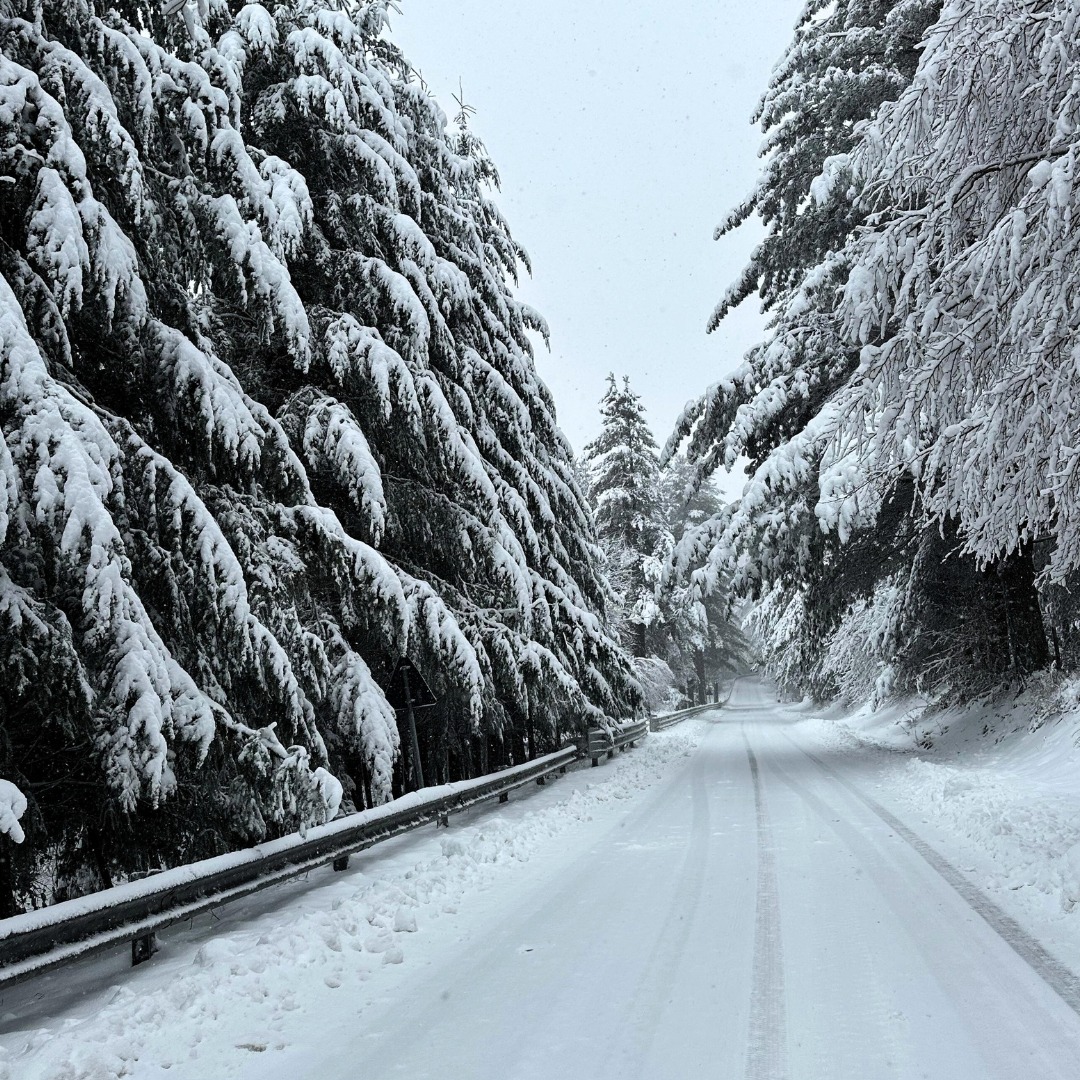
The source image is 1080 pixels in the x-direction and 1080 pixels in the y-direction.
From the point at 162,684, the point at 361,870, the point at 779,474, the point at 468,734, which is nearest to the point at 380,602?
the point at 361,870

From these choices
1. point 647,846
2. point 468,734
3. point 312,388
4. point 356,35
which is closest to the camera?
point 647,846

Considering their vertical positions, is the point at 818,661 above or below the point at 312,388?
below

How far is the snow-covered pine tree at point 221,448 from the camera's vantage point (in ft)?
16.5

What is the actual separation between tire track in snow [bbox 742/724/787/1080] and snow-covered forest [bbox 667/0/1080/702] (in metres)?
3.20

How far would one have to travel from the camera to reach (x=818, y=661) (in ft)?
99.0

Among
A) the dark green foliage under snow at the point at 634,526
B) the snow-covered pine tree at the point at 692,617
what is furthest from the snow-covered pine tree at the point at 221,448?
the dark green foliage under snow at the point at 634,526

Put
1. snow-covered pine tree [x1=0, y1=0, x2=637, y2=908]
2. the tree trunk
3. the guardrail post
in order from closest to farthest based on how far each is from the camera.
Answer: snow-covered pine tree [x1=0, y1=0, x2=637, y2=908] → the guardrail post → the tree trunk

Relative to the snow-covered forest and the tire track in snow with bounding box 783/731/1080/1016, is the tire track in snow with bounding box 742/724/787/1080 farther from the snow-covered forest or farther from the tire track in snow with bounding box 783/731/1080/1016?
the snow-covered forest

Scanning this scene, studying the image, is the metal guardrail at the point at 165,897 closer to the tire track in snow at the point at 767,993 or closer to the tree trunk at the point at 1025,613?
the tire track in snow at the point at 767,993

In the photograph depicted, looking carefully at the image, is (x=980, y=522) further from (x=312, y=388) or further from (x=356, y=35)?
(x=356, y=35)

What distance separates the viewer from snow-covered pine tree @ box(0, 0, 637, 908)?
198 inches

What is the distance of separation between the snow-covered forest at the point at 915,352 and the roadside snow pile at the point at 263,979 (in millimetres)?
4733

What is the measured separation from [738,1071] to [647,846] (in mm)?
5036

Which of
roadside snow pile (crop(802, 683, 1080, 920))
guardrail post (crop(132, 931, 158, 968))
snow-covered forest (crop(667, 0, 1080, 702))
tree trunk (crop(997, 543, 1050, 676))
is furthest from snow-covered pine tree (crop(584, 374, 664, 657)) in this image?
guardrail post (crop(132, 931, 158, 968))
